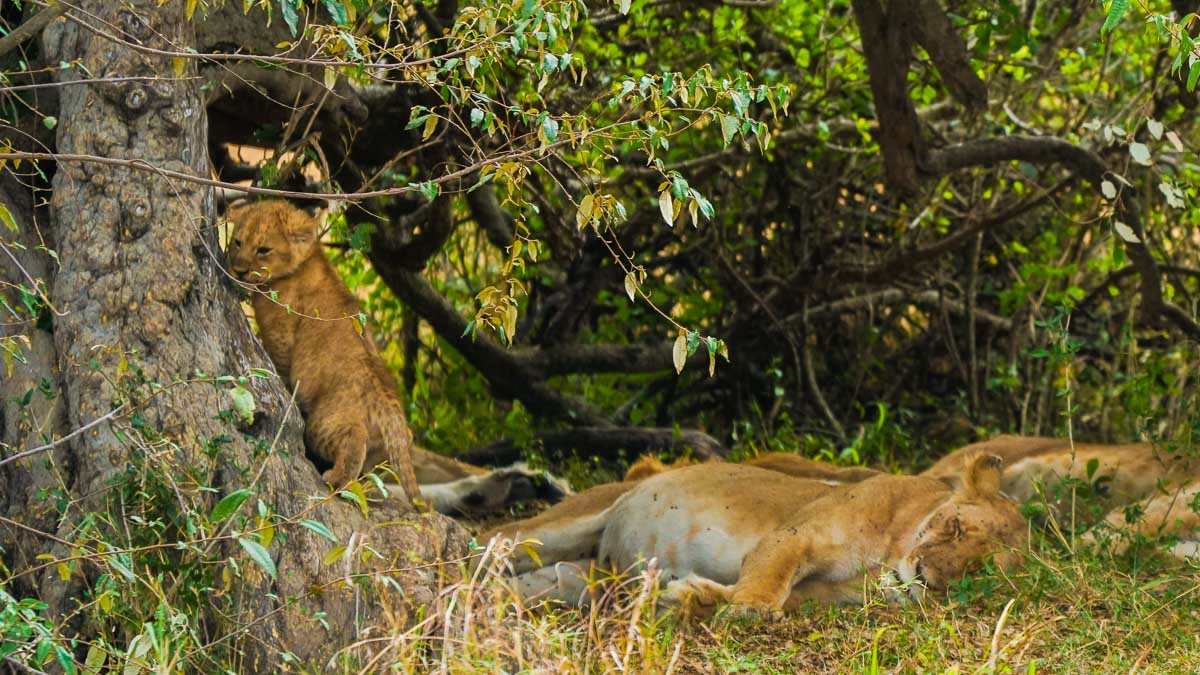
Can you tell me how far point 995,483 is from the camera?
201 inches

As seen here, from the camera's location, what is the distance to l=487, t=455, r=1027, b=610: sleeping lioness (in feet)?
15.6

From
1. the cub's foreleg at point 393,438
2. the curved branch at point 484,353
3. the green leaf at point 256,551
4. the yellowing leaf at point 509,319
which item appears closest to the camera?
the green leaf at point 256,551

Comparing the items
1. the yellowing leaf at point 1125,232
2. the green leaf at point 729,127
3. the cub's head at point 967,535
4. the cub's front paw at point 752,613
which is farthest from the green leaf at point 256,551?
the yellowing leaf at point 1125,232

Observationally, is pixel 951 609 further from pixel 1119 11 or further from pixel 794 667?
pixel 1119 11

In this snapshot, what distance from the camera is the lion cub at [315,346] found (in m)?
4.61

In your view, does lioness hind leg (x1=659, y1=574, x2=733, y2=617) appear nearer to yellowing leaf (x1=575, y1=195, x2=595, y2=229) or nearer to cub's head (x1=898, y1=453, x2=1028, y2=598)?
cub's head (x1=898, y1=453, x2=1028, y2=598)

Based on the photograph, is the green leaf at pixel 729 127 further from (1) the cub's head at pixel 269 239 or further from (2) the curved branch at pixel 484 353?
(2) the curved branch at pixel 484 353

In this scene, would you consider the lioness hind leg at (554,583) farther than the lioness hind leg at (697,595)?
Yes

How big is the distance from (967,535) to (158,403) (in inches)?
107

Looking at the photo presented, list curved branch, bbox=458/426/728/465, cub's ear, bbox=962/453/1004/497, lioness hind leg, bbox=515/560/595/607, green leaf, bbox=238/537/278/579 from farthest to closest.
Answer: curved branch, bbox=458/426/728/465 → lioness hind leg, bbox=515/560/595/607 → cub's ear, bbox=962/453/1004/497 → green leaf, bbox=238/537/278/579

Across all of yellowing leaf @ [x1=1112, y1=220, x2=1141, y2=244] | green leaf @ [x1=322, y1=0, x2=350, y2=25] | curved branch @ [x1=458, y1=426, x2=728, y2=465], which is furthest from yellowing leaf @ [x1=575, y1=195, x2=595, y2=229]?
curved branch @ [x1=458, y1=426, x2=728, y2=465]

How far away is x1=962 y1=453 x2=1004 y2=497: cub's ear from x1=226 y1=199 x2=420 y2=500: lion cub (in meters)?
1.97

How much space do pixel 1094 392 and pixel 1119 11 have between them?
583 centimetres

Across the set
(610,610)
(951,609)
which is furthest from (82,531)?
(951,609)
